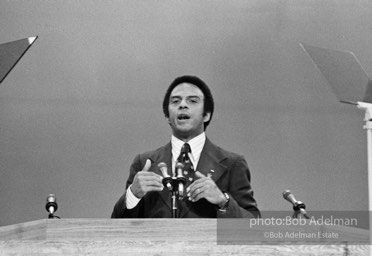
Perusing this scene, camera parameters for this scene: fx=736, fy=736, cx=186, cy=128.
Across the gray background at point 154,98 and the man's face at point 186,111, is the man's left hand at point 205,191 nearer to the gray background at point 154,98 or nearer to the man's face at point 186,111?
the man's face at point 186,111

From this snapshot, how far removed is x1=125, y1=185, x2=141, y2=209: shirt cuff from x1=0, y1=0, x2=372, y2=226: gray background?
1485 millimetres

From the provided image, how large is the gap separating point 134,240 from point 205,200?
868 millimetres

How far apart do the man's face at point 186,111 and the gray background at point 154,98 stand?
1.05m

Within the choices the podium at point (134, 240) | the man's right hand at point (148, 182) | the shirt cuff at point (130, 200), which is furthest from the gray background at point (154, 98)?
the podium at point (134, 240)

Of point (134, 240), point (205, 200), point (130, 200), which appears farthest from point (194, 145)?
point (134, 240)

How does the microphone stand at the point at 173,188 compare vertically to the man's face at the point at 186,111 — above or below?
below

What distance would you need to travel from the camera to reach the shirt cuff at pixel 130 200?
9.45 ft

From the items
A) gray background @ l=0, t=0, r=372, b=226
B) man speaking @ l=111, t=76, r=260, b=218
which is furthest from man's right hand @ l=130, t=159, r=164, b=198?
gray background @ l=0, t=0, r=372, b=226

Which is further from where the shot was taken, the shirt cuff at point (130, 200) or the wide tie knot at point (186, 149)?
the wide tie knot at point (186, 149)

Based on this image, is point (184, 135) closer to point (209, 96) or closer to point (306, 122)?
point (209, 96)

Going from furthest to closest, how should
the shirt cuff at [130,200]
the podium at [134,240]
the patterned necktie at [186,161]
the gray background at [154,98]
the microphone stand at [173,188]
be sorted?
the gray background at [154,98] → the patterned necktie at [186,161] → the shirt cuff at [130,200] → the microphone stand at [173,188] → the podium at [134,240]

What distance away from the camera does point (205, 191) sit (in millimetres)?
2701

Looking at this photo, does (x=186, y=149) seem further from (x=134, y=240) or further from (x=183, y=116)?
(x=134, y=240)

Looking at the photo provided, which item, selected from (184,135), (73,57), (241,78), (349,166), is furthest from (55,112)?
(349,166)
